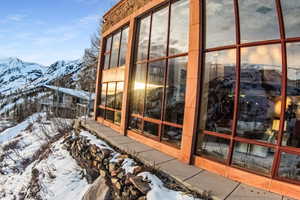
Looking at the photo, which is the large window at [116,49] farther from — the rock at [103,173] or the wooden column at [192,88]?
the rock at [103,173]

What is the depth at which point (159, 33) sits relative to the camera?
6.27 meters

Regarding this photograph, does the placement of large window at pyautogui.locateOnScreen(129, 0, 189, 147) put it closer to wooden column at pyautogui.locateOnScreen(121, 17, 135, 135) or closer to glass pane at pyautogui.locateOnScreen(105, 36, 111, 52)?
wooden column at pyautogui.locateOnScreen(121, 17, 135, 135)

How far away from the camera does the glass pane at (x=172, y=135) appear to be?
16.5 feet

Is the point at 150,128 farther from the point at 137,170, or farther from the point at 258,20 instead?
the point at 258,20

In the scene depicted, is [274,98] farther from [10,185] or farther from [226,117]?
[10,185]

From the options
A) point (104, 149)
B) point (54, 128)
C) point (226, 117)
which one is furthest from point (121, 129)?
point (54, 128)

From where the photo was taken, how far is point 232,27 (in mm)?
4172

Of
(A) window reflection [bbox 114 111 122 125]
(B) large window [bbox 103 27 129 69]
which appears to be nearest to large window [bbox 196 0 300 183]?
(A) window reflection [bbox 114 111 122 125]

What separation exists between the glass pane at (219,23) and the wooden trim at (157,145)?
10.7ft

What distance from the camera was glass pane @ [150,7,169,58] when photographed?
19.7 ft

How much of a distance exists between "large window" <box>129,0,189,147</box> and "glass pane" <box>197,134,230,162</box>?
0.75m

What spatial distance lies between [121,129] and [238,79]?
536 cm

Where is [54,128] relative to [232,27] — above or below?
below

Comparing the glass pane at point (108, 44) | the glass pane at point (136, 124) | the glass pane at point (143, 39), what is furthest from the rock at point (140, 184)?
the glass pane at point (108, 44)
